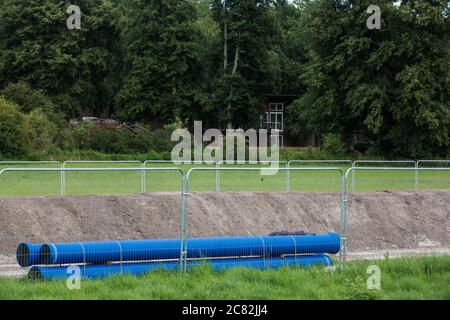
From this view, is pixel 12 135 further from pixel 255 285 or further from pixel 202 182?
pixel 255 285

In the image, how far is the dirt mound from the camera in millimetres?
19984

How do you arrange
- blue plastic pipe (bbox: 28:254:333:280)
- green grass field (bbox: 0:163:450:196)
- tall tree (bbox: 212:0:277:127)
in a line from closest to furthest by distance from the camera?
blue plastic pipe (bbox: 28:254:333:280), green grass field (bbox: 0:163:450:196), tall tree (bbox: 212:0:277:127)

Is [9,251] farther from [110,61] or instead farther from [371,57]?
[110,61]

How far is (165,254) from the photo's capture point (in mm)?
14406

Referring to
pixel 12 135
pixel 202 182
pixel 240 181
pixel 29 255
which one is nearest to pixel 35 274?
pixel 29 255

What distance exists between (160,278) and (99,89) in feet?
211

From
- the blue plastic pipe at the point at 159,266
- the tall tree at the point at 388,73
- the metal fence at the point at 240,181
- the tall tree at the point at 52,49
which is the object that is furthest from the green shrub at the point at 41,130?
the blue plastic pipe at the point at 159,266

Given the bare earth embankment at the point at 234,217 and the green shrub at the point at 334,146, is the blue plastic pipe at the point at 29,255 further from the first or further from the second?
the green shrub at the point at 334,146

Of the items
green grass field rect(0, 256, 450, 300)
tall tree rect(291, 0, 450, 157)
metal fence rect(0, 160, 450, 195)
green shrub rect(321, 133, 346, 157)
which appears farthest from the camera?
green shrub rect(321, 133, 346, 157)

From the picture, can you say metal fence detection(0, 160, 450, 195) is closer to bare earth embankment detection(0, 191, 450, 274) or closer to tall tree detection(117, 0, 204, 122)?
bare earth embankment detection(0, 191, 450, 274)

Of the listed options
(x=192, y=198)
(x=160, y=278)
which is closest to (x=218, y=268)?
(x=160, y=278)

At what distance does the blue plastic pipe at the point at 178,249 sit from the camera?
44.5ft

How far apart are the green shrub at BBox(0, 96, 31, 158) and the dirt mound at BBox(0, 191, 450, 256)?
25506 millimetres

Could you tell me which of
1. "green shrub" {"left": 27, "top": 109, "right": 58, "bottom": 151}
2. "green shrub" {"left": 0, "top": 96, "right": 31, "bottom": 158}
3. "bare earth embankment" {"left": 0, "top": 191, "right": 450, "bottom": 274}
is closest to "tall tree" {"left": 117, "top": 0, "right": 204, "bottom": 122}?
"green shrub" {"left": 27, "top": 109, "right": 58, "bottom": 151}
